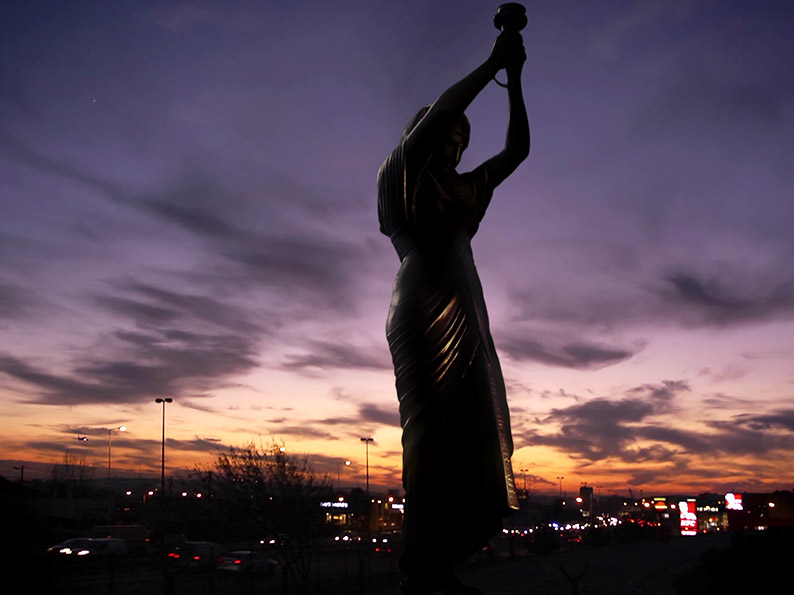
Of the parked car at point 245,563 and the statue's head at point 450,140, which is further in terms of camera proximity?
the parked car at point 245,563

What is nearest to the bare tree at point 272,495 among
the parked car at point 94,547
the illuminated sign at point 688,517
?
the parked car at point 94,547

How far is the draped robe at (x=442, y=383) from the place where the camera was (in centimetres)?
505

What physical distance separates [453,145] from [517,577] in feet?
81.2

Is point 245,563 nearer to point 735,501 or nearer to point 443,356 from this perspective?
point 443,356

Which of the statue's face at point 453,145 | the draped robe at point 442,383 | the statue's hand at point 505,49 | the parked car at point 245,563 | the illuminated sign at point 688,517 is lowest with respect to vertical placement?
the illuminated sign at point 688,517

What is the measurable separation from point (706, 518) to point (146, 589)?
13632cm

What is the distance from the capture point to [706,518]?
5468 inches

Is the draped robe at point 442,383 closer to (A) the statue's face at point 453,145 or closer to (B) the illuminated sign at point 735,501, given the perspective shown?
(A) the statue's face at point 453,145

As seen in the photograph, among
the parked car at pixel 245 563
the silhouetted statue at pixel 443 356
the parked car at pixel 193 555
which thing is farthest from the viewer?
the parked car at pixel 193 555

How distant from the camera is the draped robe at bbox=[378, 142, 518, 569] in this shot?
5.05 metres

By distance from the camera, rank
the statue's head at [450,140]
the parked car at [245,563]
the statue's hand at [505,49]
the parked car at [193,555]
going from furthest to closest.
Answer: the parked car at [193,555] < the parked car at [245,563] < the statue's head at [450,140] < the statue's hand at [505,49]

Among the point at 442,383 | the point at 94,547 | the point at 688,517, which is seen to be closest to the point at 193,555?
the point at 94,547

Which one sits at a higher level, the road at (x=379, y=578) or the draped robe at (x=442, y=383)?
the draped robe at (x=442, y=383)

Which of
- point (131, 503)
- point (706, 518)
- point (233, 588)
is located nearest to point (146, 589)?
point (233, 588)
